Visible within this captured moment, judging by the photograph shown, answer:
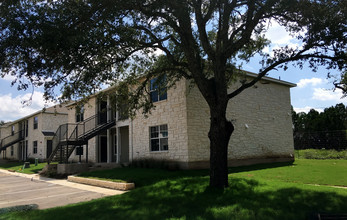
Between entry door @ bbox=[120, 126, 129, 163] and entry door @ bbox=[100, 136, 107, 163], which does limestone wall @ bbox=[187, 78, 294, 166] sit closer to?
entry door @ bbox=[120, 126, 129, 163]

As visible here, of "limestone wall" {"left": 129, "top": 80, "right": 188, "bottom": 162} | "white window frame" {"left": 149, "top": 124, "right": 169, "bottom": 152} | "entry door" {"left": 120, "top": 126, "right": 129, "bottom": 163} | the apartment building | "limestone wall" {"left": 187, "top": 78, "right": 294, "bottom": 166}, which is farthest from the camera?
the apartment building

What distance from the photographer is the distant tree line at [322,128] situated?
92.9ft

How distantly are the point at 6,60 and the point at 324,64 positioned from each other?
10294 mm

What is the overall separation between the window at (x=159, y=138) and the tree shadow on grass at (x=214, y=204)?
6.74m

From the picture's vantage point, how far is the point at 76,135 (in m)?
19.6

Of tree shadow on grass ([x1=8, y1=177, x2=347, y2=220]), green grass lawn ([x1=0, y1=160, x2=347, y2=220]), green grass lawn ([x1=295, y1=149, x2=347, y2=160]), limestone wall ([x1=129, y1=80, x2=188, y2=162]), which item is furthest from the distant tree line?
tree shadow on grass ([x1=8, y1=177, x2=347, y2=220])

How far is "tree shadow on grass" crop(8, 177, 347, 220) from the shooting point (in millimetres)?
6680

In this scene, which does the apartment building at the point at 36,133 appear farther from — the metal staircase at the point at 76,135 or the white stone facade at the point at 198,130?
the white stone facade at the point at 198,130

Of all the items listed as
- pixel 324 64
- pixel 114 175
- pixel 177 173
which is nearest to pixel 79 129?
pixel 114 175

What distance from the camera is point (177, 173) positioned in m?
14.0

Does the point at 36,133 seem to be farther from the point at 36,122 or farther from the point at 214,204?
the point at 214,204

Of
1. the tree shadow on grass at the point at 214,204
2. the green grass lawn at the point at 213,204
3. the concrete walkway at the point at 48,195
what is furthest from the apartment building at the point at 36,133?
the tree shadow on grass at the point at 214,204

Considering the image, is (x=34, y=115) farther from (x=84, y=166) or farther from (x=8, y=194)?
(x=8, y=194)

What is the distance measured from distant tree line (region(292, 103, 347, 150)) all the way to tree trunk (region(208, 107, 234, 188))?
22.6m
